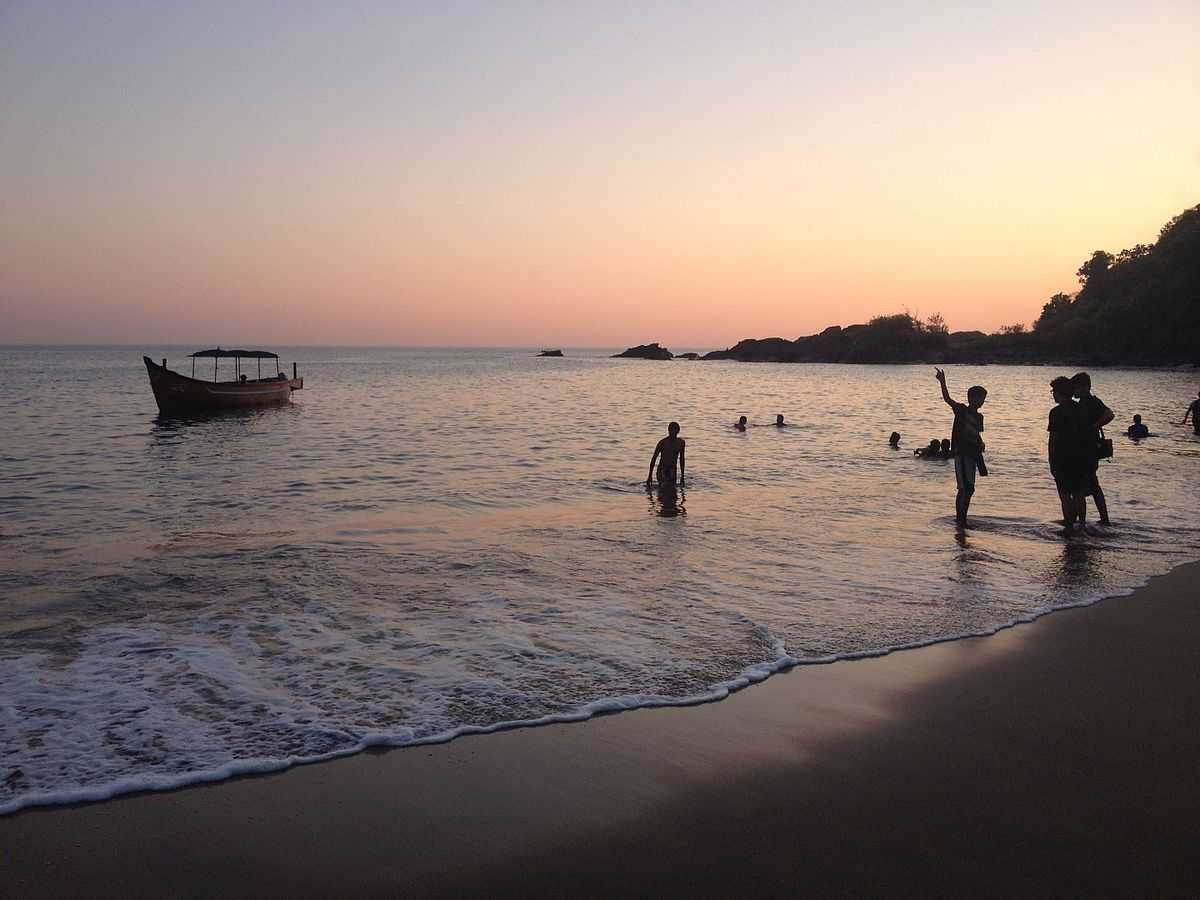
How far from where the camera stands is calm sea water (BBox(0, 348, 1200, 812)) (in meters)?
5.21

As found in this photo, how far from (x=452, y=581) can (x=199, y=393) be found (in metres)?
29.9

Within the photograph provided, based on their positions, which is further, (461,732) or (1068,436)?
(1068,436)

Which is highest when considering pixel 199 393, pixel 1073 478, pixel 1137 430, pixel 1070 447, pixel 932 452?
pixel 199 393

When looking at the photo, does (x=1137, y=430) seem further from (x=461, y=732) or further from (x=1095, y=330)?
(x=1095, y=330)

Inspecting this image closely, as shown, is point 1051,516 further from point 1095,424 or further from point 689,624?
point 689,624

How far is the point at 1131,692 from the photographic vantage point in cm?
534

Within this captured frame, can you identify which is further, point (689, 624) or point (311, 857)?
point (689, 624)

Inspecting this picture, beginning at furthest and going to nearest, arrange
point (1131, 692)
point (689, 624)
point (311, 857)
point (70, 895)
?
point (689, 624) → point (1131, 692) → point (311, 857) → point (70, 895)

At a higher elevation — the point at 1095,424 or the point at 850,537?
the point at 1095,424

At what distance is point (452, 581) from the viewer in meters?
8.87

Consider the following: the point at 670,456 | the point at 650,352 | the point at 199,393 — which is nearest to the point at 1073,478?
the point at 670,456

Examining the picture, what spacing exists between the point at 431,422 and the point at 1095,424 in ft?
82.2

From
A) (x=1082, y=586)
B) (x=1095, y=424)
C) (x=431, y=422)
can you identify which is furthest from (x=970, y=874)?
(x=431, y=422)

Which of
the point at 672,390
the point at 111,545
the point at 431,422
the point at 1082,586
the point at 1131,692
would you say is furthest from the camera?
the point at 672,390
